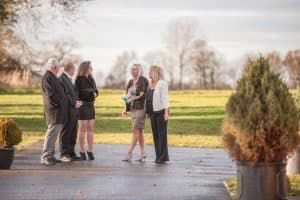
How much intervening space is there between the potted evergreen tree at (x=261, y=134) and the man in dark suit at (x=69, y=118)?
6079mm

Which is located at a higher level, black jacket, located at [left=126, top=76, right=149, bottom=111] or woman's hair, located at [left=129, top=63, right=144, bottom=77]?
woman's hair, located at [left=129, top=63, right=144, bottom=77]

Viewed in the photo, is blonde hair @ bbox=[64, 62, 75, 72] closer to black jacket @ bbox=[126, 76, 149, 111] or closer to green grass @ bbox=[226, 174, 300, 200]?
black jacket @ bbox=[126, 76, 149, 111]

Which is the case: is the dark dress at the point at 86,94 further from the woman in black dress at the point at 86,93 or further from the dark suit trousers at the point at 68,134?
the dark suit trousers at the point at 68,134

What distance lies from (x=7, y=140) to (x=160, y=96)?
11.0 ft

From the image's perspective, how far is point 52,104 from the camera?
14836 millimetres

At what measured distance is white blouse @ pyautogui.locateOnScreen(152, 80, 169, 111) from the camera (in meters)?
15.6

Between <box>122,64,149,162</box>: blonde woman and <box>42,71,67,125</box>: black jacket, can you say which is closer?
<box>42,71,67,125</box>: black jacket

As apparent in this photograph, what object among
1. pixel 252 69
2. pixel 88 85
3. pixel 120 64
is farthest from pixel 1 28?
pixel 120 64

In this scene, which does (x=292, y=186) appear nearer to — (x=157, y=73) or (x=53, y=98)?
(x=157, y=73)

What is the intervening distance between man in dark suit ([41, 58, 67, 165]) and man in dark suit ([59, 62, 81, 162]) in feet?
1.27

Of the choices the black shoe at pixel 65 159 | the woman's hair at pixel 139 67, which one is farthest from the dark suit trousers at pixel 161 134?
the black shoe at pixel 65 159

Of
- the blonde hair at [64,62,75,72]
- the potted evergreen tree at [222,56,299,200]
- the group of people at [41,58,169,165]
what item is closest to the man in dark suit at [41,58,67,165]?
the group of people at [41,58,169,165]

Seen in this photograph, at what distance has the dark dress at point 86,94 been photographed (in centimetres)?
1571

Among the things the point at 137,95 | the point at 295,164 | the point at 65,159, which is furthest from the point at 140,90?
the point at 295,164
